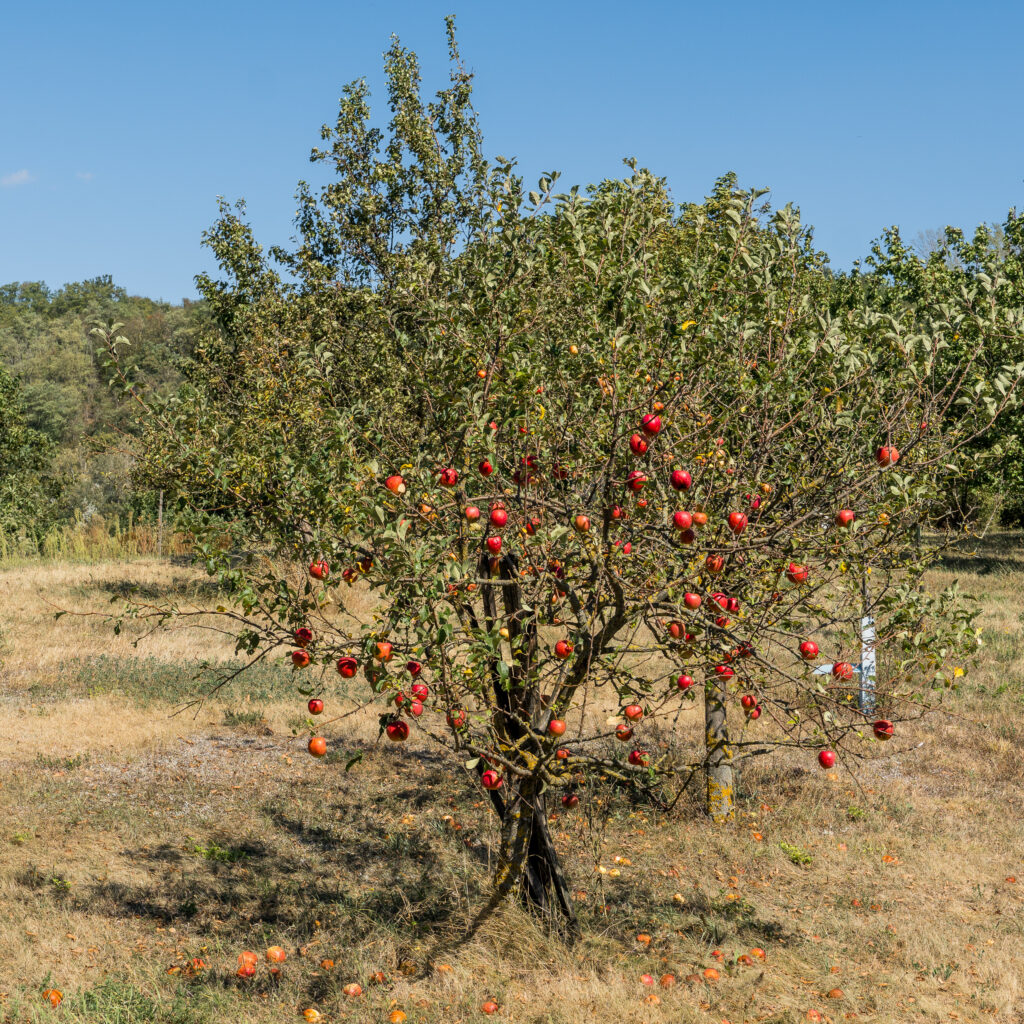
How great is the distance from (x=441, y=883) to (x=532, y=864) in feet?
3.48

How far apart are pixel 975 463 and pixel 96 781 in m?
7.27

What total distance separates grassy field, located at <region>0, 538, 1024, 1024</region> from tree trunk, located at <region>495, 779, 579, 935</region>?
0.18 metres

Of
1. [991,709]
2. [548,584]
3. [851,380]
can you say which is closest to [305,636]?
[548,584]

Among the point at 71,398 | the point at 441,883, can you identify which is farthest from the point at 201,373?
the point at 71,398

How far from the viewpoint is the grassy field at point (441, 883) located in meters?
4.78

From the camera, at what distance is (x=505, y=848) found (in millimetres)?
4836

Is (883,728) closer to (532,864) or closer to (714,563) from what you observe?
(714,563)

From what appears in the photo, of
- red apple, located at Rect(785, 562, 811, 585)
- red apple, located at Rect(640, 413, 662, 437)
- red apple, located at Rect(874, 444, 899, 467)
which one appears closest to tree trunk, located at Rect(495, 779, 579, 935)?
Answer: red apple, located at Rect(785, 562, 811, 585)

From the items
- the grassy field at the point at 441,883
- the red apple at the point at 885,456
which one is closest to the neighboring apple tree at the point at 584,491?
the red apple at the point at 885,456

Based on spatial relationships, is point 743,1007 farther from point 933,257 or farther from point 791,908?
point 933,257

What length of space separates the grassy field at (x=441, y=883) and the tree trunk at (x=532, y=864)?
182 millimetres

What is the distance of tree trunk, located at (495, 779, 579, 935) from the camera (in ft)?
16.0

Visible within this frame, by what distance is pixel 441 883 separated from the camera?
621 cm

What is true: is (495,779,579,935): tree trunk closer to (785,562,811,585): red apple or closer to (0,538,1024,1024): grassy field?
(0,538,1024,1024): grassy field
